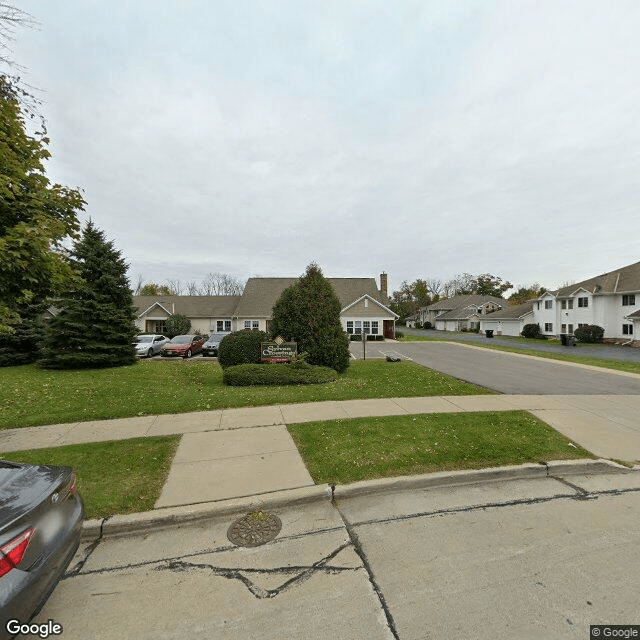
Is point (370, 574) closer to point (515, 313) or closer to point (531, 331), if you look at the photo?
point (531, 331)

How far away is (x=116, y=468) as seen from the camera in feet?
15.5

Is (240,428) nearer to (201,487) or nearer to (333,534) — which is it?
(201,487)

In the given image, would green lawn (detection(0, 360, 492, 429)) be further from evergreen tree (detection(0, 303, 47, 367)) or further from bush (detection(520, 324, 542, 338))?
bush (detection(520, 324, 542, 338))

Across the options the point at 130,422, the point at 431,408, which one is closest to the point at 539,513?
the point at 431,408

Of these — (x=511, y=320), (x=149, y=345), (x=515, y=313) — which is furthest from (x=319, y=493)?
(x=515, y=313)

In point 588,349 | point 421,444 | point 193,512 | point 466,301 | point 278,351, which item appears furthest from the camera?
point 466,301

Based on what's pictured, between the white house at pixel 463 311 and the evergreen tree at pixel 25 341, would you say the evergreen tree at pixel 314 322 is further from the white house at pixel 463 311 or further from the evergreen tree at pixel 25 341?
the white house at pixel 463 311

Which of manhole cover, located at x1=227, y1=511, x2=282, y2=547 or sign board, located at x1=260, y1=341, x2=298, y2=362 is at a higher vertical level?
sign board, located at x1=260, y1=341, x2=298, y2=362

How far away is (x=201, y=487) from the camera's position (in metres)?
4.28

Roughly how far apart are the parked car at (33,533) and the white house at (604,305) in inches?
1506

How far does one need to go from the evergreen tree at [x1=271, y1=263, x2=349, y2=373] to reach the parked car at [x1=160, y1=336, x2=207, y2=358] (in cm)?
1143

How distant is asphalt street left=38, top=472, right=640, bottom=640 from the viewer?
7.97 feet

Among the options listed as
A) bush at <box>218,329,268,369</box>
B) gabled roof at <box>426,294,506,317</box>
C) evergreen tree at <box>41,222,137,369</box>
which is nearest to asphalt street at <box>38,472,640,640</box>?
bush at <box>218,329,268,369</box>

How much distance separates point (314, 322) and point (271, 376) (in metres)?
2.76
